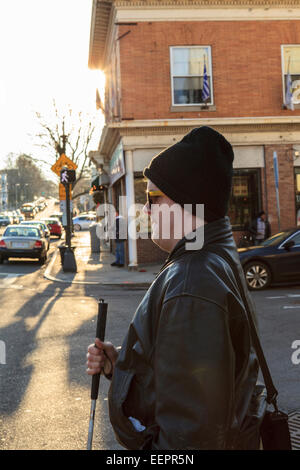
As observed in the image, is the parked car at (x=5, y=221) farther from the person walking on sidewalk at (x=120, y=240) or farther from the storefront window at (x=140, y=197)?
the storefront window at (x=140, y=197)

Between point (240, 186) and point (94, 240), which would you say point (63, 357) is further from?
point (94, 240)

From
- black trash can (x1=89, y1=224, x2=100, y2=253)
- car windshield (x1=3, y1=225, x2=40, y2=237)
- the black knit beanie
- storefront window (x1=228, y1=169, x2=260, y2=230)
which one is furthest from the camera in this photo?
black trash can (x1=89, y1=224, x2=100, y2=253)

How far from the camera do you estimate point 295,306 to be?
33.4 feet

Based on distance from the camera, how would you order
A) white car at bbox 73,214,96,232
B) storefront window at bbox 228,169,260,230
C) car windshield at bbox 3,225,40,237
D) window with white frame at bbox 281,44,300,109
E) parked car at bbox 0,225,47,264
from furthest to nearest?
white car at bbox 73,214,96,232, car windshield at bbox 3,225,40,237, parked car at bbox 0,225,47,264, storefront window at bbox 228,169,260,230, window with white frame at bbox 281,44,300,109

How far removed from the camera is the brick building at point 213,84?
18.2 m

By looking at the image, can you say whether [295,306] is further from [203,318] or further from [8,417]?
[203,318]

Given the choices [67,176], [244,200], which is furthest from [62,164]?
[244,200]

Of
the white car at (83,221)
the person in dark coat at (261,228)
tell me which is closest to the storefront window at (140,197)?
the person in dark coat at (261,228)

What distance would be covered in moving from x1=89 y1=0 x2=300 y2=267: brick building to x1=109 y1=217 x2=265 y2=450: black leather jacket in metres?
16.3

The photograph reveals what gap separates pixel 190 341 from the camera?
1.59 m

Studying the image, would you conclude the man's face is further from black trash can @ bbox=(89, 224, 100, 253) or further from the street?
black trash can @ bbox=(89, 224, 100, 253)

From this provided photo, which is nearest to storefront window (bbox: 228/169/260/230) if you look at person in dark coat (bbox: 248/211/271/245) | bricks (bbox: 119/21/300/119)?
person in dark coat (bbox: 248/211/271/245)

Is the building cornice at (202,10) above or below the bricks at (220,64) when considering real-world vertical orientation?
above

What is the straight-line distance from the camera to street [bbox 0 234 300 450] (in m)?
4.62
